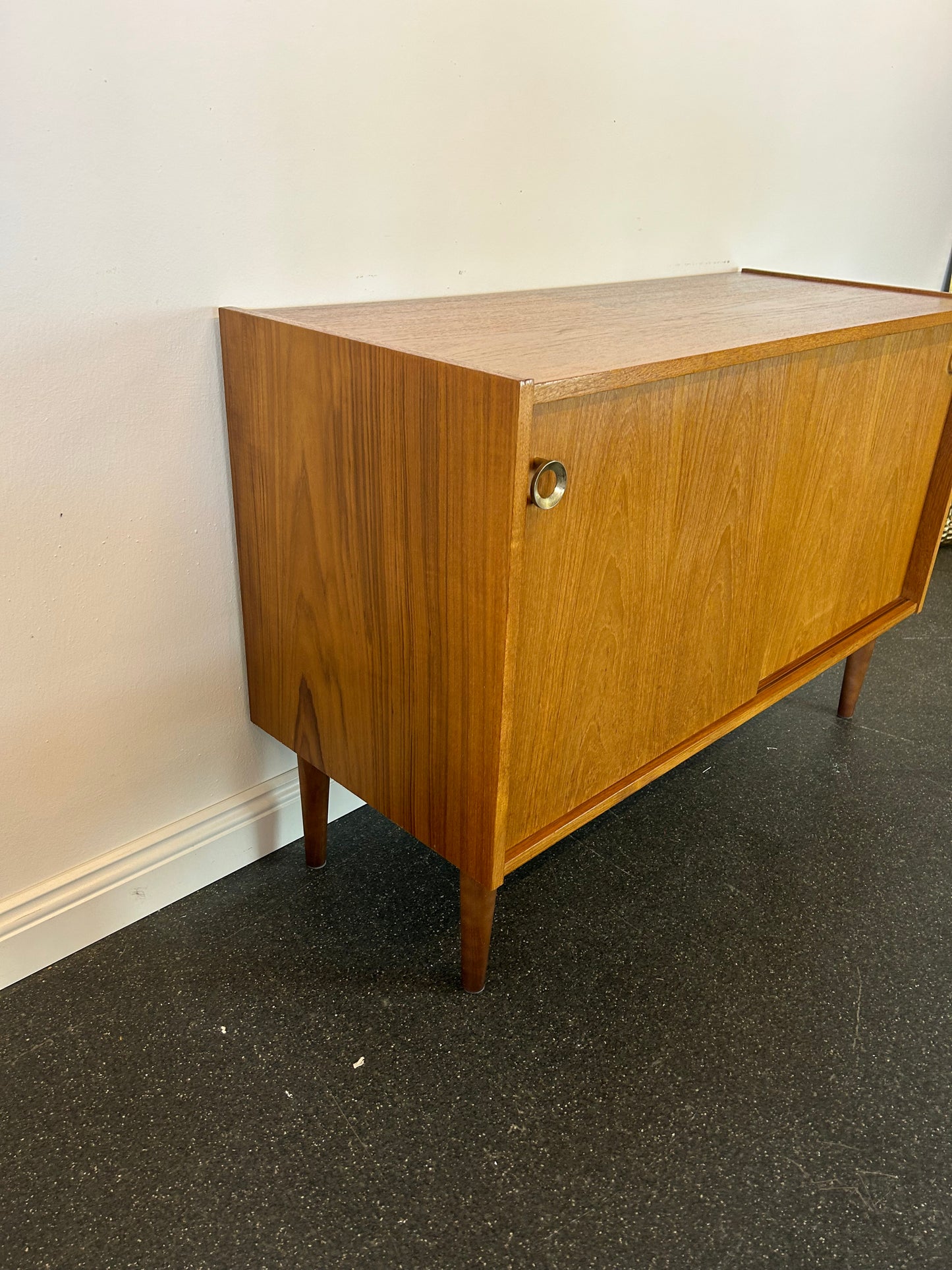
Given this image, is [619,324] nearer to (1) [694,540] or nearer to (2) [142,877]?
(1) [694,540]

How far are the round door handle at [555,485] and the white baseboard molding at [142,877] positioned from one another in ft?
2.21

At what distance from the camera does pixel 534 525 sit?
0.83 meters

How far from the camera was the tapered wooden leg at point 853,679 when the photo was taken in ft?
5.37

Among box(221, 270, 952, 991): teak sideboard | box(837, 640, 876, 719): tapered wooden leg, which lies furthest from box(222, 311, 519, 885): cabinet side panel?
box(837, 640, 876, 719): tapered wooden leg

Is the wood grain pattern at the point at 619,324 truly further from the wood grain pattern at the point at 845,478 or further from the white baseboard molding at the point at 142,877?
the white baseboard molding at the point at 142,877

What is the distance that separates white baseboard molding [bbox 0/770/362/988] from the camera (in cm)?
111

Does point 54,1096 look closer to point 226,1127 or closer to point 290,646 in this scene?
point 226,1127

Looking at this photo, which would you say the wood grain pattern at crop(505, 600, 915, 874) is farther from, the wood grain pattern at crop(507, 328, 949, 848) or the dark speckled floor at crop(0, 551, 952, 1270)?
the dark speckled floor at crop(0, 551, 952, 1270)

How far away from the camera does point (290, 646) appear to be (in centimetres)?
112

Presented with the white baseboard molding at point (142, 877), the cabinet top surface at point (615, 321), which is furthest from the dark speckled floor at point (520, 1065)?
the cabinet top surface at point (615, 321)

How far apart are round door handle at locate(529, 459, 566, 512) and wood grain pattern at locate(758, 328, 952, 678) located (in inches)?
14.6

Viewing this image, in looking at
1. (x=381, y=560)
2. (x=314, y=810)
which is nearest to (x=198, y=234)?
(x=381, y=560)

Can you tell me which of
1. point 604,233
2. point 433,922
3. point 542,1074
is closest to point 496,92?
point 604,233

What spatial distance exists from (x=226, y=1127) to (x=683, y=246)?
1400mm
